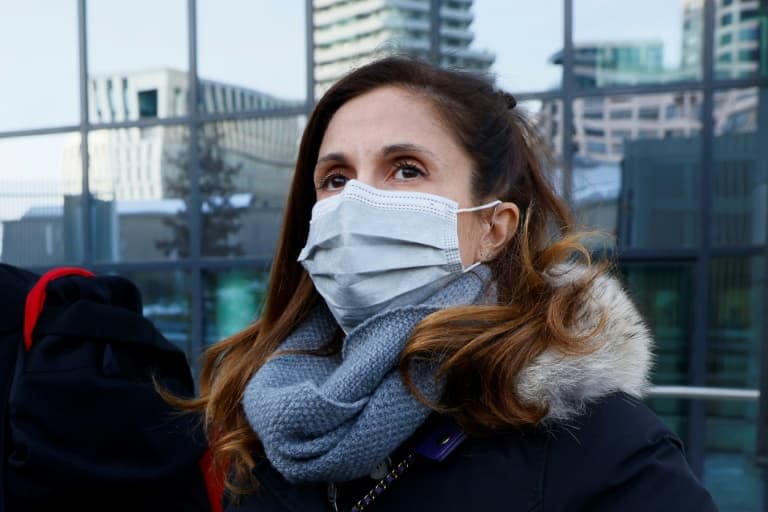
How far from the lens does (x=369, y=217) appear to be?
4.97 feet

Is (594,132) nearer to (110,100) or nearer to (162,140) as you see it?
(162,140)

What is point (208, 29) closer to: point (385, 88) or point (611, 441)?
point (385, 88)

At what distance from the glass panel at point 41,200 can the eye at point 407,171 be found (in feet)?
21.0

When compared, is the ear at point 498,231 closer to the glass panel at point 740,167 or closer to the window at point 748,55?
the glass panel at point 740,167

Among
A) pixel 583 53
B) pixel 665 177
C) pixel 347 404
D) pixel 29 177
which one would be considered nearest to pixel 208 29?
pixel 29 177

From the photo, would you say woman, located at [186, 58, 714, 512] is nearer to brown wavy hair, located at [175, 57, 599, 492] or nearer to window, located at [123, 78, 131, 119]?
brown wavy hair, located at [175, 57, 599, 492]

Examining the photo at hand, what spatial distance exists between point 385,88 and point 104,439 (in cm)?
104

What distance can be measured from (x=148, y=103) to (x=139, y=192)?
879 millimetres

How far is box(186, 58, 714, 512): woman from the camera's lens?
121 centimetres

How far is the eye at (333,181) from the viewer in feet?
5.28

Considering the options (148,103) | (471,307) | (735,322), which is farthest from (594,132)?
(471,307)

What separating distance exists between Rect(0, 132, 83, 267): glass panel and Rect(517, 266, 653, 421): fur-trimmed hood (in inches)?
267

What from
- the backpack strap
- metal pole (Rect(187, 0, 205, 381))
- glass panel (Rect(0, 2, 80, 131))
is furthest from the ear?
glass panel (Rect(0, 2, 80, 131))

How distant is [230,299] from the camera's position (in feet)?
22.3
